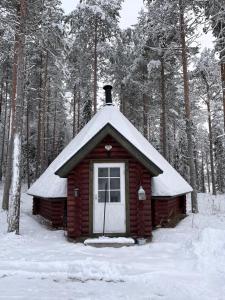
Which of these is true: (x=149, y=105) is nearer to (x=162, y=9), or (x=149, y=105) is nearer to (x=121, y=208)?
(x=162, y=9)

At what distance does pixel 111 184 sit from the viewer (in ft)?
35.0

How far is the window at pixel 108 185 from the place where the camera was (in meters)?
10.6

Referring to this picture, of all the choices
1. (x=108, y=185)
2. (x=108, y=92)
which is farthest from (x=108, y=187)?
(x=108, y=92)

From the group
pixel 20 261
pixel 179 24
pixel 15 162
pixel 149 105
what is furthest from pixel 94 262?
pixel 149 105

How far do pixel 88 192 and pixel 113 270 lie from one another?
13.4 feet

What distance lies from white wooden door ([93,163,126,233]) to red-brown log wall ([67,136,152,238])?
0.23 m

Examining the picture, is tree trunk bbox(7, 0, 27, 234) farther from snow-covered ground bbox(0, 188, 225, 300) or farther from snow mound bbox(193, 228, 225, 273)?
snow mound bbox(193, 228, 225, 273)

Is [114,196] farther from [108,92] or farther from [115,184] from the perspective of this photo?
[108,92]

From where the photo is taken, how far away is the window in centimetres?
1064

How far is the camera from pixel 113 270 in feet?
22.2

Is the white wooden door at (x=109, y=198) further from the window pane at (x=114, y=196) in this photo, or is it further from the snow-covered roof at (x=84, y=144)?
the snow-covered roof at (x=84, y=144)

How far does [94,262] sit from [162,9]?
1379 cm

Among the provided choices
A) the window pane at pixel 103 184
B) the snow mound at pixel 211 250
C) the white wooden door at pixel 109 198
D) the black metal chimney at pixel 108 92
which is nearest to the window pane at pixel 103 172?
the white wooden door at pixel 109 198

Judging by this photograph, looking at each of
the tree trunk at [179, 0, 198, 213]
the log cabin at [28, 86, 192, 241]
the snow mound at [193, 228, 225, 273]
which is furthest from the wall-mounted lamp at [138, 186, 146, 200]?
the tree trunk at [179, 0, 198, 213]
